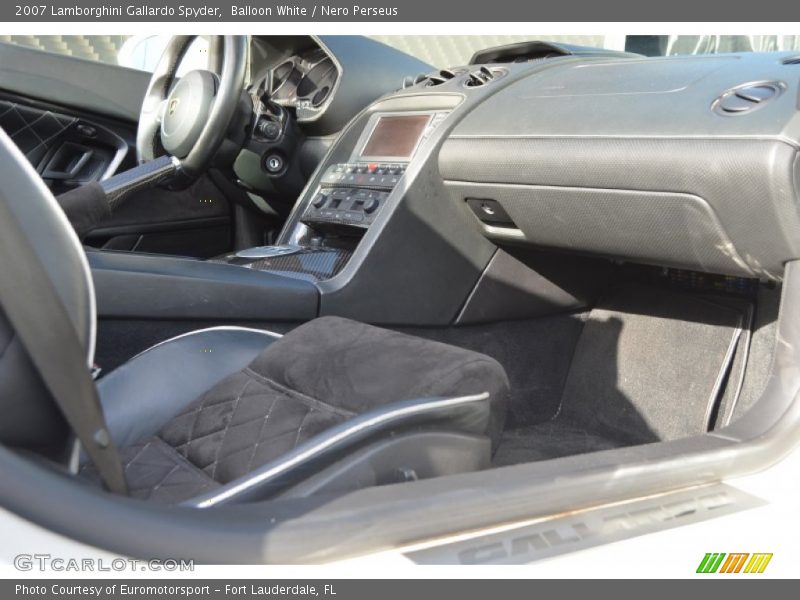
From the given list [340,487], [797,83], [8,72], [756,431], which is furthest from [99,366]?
[8,72]

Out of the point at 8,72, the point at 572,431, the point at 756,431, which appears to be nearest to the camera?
the point at 756,431

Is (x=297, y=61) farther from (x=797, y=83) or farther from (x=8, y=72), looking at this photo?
(x=797, y=83)

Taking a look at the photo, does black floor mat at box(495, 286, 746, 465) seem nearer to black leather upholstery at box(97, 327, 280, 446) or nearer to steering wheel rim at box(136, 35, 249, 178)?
black leather upholstery at box(97, 327, 280, 446)

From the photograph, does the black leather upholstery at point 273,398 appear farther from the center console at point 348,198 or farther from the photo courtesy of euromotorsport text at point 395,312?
the center console at point 348,198

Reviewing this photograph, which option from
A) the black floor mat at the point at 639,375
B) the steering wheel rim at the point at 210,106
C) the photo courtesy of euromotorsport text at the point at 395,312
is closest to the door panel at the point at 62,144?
the photo courtesy of euromotorsport text at the point at 395,312

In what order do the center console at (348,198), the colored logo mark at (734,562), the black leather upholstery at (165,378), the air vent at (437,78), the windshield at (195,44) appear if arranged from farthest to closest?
the windshield at (195,44) → the air vent at (437,78) → the center console at (348,198) → the black leather upholstery at (165,378) → the colored logo mark at (734,562)

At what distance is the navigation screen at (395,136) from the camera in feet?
7.08

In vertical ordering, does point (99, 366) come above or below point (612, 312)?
above

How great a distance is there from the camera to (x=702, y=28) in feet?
6.27

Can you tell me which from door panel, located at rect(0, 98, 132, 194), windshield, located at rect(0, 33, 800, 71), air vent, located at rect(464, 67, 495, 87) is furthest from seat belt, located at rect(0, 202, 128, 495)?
door panel, located at rect(0, 98, 132, 194)

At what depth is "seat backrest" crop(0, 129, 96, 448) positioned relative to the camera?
72 cm

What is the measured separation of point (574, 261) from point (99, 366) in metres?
1.20

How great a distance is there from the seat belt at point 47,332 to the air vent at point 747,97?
119 cm

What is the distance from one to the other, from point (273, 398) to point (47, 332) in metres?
0.61
